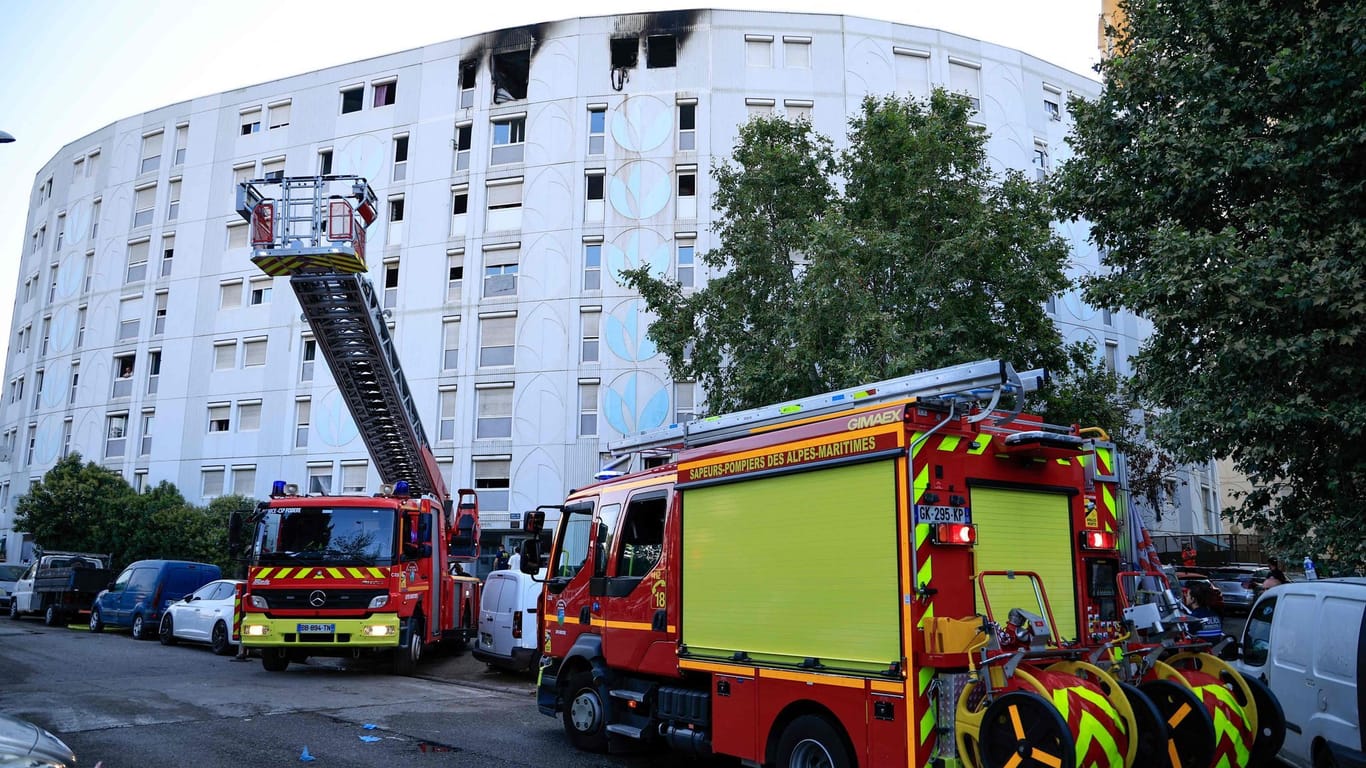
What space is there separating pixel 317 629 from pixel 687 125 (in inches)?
857

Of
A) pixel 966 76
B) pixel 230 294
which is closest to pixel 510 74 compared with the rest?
pixel 230 294

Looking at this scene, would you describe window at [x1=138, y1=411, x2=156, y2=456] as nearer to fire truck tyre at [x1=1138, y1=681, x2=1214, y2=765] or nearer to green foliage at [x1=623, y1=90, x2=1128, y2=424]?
green foliage at [x1=623, y1=90, x2=1128, y2=424]

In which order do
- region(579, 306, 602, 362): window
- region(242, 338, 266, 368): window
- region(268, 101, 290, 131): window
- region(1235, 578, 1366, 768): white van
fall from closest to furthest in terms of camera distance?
region(1235, 578, 1366, 768): white van
region(579, 306, 602, 362): window
region(242, 338, 266, 368): window
region(268, 101, 290, 131): window

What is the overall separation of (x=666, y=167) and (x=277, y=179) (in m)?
18.7

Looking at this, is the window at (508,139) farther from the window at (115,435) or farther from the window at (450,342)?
the window at (115,435)

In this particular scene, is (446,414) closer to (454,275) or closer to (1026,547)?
(454,275)

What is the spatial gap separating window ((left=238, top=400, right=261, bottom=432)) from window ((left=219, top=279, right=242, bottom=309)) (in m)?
3.95

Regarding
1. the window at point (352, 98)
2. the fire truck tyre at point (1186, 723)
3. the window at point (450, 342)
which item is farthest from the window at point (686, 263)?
the fire truck tyre at point (1186, 723)

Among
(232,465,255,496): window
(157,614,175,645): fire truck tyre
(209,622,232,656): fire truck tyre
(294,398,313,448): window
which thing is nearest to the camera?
(209,622,232,656): fire truck tyre

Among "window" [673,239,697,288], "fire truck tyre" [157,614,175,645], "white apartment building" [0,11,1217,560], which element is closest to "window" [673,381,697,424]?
"white apartment building" [0,11,1217,560]

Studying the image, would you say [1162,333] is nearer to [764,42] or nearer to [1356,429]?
[1356,429]

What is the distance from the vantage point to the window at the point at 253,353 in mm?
34375

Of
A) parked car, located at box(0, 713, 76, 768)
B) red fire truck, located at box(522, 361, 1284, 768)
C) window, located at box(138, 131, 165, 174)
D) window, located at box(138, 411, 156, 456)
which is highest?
window, located at box(138, 131, 165, 174)

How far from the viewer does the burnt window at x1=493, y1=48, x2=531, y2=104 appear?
33.0 metres
